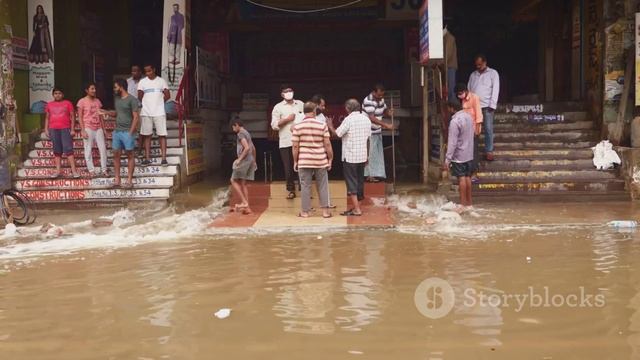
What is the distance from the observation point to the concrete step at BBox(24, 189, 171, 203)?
34.9 ft

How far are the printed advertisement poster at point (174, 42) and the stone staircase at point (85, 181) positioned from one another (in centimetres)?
179

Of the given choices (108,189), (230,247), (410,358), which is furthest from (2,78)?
(410,358)

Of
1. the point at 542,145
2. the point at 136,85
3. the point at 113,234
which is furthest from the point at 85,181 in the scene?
the point at 542,145

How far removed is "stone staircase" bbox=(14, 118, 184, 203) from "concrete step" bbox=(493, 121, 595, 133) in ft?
19.1

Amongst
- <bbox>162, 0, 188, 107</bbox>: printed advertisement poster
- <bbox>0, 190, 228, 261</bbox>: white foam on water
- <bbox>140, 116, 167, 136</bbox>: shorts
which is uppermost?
<bbox>162, 0, 188, 107</bbox>: printed advertisement poster

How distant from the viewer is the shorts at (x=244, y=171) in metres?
9.36

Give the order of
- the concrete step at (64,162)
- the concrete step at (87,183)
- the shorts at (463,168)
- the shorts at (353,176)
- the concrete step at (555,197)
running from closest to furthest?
the shorts at (353,176) → the shorts at (463,168) → the concrete step at (555,197) → the concrete step at (87,183) → the concrete step at (64,162)

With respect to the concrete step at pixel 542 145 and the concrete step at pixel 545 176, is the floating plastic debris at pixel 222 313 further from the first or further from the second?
the concrete step at pixel 542 145

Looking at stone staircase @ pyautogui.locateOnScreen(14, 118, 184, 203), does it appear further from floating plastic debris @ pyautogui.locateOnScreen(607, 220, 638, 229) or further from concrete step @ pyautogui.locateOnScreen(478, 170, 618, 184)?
floating plastic debris @ pyautogui.locateOnScreen(607, 220, 638, 229)

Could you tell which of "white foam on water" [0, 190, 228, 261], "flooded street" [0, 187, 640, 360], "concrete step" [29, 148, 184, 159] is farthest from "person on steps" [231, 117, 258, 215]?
"concrete step" [29, 148, 184, 159]

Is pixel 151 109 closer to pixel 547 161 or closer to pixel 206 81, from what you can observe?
pixel 206 81

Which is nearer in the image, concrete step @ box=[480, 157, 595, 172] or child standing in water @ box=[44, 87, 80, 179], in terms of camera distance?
child standing in water @ box=[44, 87, 80, 179]

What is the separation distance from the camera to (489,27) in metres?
16.6

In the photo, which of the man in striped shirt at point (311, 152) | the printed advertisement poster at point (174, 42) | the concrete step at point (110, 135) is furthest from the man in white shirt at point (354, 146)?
the printed advertisement poster at point (174, 42)
